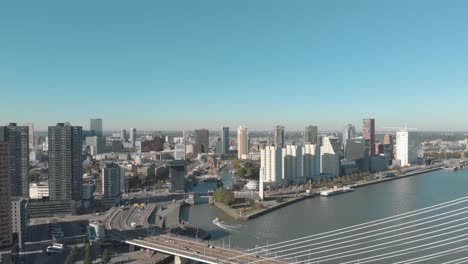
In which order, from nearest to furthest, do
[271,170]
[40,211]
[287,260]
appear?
[287,260] < [40,211] < [271,170]

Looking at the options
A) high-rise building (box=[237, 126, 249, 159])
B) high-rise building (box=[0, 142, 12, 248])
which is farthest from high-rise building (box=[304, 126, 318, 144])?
high-rise building (box=[0, 142, 12, 248])

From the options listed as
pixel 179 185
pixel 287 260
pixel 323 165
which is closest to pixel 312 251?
pixel 287 260

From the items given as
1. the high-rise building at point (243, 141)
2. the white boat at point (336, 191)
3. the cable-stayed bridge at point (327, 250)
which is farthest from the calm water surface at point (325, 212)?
the high-rise building at point (243, 141)

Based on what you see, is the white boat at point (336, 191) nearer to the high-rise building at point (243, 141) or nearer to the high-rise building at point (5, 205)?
the high-rise building at point (5, 205)

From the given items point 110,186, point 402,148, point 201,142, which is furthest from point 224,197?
point 201,142

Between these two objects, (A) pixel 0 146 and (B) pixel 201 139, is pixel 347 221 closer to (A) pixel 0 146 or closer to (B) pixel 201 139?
(A) pixel 0 146
